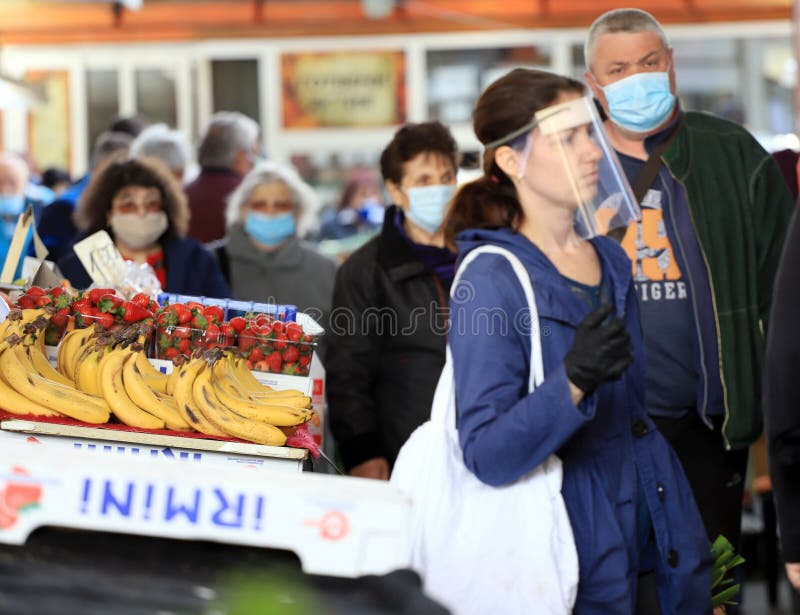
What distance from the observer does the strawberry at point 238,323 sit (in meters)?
3.90

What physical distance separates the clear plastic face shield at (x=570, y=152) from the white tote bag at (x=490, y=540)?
2.10 ft

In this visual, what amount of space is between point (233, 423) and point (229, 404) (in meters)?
0.10

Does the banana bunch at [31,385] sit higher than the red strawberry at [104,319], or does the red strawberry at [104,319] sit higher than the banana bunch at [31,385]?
the red strawberry at [104,319]

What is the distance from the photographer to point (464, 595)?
9.04 ft

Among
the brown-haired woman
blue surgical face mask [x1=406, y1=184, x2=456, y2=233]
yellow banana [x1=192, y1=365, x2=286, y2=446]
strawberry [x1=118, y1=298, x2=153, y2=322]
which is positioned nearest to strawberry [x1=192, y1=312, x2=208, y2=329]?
strawberry [x1=118, y1=298, x2=153, y2=322]

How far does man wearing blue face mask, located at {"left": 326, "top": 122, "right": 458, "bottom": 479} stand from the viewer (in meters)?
4.88

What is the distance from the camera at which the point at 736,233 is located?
14.1 feet

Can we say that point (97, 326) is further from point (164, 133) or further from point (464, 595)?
point (164, 133)

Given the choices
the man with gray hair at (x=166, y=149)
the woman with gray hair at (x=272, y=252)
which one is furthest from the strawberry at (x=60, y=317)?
the man with gray hair at (x=166, y=149)

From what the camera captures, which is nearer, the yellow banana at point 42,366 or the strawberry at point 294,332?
the yellow banana at point 42,366

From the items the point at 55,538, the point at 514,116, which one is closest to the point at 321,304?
the point at 514,116

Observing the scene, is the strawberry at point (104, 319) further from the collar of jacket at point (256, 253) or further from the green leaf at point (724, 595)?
the collar of jacket at point (256, 253)

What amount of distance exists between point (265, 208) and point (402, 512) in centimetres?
468

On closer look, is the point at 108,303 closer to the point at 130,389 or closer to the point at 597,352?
the point at 130,389
